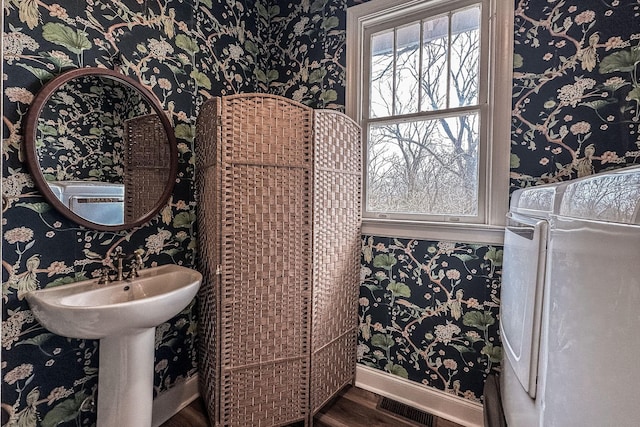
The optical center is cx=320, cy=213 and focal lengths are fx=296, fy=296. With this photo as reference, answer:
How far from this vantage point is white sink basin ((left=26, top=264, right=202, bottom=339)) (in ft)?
3.78

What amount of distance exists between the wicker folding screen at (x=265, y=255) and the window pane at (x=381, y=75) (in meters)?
0.40

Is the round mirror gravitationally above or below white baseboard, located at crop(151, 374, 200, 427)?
above

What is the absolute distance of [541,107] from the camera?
58.7 inches

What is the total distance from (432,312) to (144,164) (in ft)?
6.08

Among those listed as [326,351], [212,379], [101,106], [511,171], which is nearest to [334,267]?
[326,351]

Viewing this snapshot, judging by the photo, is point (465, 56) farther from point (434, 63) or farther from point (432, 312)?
point (432, 312)

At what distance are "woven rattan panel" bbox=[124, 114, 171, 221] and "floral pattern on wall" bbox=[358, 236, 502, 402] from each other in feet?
4.33

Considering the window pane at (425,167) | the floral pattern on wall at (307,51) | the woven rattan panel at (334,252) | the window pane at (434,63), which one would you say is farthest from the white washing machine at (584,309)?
the floral pattern on wall at (307,51)

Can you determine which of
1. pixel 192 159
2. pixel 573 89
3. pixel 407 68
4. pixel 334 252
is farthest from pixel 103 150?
pixel 573 89

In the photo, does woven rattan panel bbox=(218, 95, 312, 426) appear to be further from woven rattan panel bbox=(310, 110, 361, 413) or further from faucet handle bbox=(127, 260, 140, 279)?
faucet handle bbox=(127, 260, 140, 279)

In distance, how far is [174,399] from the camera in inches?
69.6

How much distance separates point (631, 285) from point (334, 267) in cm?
145

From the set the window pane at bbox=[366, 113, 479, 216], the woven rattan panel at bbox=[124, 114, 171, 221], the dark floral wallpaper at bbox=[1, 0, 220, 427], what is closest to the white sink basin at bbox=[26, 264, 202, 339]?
the dark floral wallpaper at bbox=[1, 0, 220, 427]

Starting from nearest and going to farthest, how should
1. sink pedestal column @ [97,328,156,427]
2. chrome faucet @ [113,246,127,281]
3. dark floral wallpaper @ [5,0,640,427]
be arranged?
dark floral wallpaper @ [5,0,640,427]
sink pedestal column @ [97,328,156,427]
chrome faucet @ [113,246,127,281]
